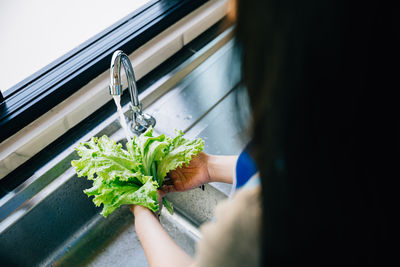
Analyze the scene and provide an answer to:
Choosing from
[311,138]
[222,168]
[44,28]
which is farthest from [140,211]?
[44,28]

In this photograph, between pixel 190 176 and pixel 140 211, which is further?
pixel 190 176

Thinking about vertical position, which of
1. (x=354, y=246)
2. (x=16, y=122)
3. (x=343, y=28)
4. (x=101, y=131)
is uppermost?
(x=343, y=28)

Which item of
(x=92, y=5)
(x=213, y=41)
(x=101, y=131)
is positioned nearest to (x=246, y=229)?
(x=101, y=131)

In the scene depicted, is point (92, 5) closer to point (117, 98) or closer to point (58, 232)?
point (117, 98)

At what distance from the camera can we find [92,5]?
1.69 m

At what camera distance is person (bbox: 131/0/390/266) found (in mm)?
336

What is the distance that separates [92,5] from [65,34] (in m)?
0.25

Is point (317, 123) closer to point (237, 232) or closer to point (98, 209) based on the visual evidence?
point (237, 232)

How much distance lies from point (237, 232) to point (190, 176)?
2.12 ft

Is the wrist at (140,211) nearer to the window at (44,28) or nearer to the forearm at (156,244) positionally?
the forearm at (156,244)

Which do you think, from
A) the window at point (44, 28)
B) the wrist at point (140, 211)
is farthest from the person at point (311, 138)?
the window at point (44, 28)

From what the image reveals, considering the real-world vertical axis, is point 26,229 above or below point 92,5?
below

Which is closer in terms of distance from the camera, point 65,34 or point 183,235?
point 183,235

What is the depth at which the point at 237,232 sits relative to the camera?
0.46 metres
